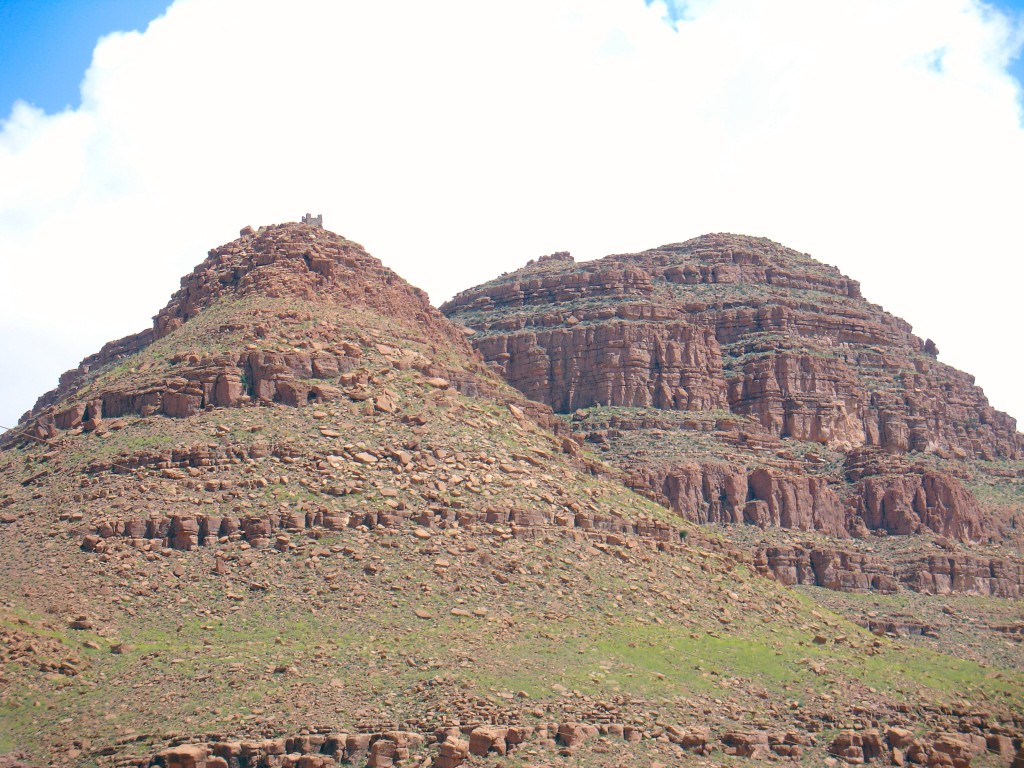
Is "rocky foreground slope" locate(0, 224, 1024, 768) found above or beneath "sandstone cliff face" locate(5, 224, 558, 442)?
beneath

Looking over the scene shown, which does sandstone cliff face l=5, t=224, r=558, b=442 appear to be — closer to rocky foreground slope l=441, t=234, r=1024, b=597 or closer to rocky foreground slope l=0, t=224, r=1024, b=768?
Answer: rocky foreground slope l=0, t=224, r=1024, b=768

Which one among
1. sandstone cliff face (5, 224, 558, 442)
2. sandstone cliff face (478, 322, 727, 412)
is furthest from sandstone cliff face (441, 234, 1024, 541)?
sandstone cliff face (5, 224, 558, 442)

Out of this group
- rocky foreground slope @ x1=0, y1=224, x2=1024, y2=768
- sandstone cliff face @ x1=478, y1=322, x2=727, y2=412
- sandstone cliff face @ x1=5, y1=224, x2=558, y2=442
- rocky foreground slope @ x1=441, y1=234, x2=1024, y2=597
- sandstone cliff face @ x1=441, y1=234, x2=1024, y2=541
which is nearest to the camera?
rocky foreground slope @ x1=0, y1=224, x2=1024, y2=768

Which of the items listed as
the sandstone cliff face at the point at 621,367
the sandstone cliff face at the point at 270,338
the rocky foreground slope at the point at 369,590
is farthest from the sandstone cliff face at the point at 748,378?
the sandstone cliff face at the point at 270,338

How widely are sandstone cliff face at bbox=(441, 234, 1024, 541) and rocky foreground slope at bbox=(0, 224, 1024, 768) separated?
78.8ft

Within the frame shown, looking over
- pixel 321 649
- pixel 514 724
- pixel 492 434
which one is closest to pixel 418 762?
pixel 514 724

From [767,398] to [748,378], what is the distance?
97.5 inches

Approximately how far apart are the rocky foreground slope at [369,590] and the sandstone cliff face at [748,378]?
24.0 metres

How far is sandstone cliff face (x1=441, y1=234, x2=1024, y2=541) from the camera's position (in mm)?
134875

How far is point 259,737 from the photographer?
70875 millimetres

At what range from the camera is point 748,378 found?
148 m

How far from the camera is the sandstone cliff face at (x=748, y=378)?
134875 millimetres

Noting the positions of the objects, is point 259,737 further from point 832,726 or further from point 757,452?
point 757,452

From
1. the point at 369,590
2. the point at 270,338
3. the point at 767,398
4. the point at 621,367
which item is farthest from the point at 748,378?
the point at 369,590
